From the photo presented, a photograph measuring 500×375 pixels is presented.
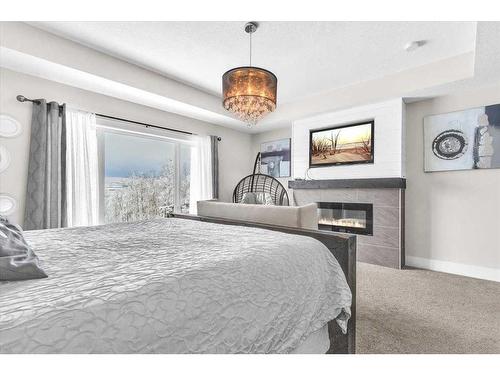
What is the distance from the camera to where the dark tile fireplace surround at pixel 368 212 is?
11.1 feet

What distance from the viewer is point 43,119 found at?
2783mm

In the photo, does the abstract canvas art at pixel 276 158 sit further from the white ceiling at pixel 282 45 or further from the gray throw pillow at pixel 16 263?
the gray throw pillow at pixel 16 263

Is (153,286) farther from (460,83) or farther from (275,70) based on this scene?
(460,83)

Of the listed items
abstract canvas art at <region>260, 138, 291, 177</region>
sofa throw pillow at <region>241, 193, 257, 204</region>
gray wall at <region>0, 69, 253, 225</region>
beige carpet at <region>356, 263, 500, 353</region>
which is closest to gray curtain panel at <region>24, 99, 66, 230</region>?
gray wall at <region>0, 69, 253, 225</region>

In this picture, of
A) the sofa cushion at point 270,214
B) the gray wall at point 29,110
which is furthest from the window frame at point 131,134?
the sofa cushion at point 270,214

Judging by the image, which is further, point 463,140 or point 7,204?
point 463,140

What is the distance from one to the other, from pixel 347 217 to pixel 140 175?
3.29 meters

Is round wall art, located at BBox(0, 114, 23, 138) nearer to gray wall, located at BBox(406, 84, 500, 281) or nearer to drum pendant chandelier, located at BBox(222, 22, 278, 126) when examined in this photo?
drum pendant chandelier, located at BBox(222, 22, 278, 126)

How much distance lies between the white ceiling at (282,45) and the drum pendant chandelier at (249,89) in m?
0.43

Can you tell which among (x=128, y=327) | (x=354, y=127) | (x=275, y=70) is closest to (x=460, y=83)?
(x=354, y=127)

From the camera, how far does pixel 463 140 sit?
314 cm

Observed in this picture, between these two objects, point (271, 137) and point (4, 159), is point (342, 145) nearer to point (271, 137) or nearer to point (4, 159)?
point (271, 137)

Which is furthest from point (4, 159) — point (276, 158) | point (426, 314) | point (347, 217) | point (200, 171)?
point (347, 217)
